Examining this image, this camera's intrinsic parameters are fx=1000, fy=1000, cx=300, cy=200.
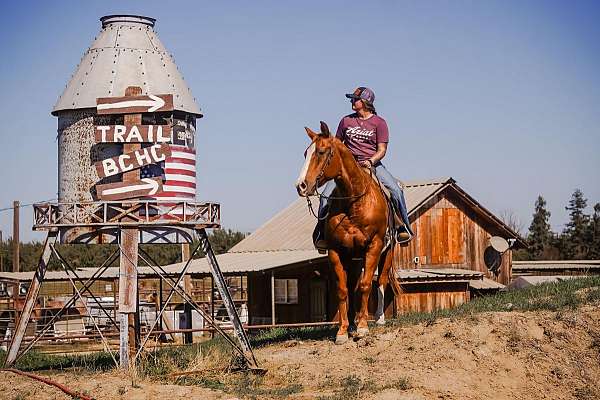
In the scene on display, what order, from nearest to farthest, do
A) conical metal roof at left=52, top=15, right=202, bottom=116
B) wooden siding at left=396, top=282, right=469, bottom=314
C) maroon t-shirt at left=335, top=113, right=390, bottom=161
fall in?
1. maroon t-shirt at left=335, top=113, right=390, bottom=161
2. conical metal roof at left=52, top=15, right=202, bottom=116
3. wooden siding at left=396, top=282, right=469, bottom=314

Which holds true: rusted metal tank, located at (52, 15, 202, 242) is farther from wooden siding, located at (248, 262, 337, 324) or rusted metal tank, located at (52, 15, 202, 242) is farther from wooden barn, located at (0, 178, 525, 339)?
wooden siding, located at (248, 262, 337, 324)

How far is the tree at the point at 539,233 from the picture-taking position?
3120 inches

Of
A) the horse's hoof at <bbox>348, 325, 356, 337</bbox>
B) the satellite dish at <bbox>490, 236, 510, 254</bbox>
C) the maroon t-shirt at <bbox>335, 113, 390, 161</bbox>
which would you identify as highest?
the maroon t-shirt at <bbox>335, 113, 390, 161</bbox>

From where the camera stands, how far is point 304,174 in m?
14.7

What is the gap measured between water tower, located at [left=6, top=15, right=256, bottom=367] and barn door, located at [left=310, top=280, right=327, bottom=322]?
1717cm

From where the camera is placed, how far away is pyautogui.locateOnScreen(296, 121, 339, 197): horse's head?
48.1 feet

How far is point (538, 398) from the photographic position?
13.5 meters

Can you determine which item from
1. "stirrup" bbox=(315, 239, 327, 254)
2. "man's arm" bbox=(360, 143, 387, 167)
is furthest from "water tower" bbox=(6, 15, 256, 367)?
"man's arm" bbox=(360, 143, 387, 167)

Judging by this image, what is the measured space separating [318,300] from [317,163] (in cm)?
2202

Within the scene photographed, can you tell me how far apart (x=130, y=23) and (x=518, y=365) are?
34.7 ft

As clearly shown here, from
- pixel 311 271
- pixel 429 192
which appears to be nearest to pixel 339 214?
pixel 311 271

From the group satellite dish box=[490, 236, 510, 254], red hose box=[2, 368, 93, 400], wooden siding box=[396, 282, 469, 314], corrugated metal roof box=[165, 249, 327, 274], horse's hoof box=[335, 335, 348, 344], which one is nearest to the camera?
red hose box=[2, 368, 93, 400]

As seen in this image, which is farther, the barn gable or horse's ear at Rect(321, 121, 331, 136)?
the barn gable

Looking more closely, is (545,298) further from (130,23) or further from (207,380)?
(130,23)
